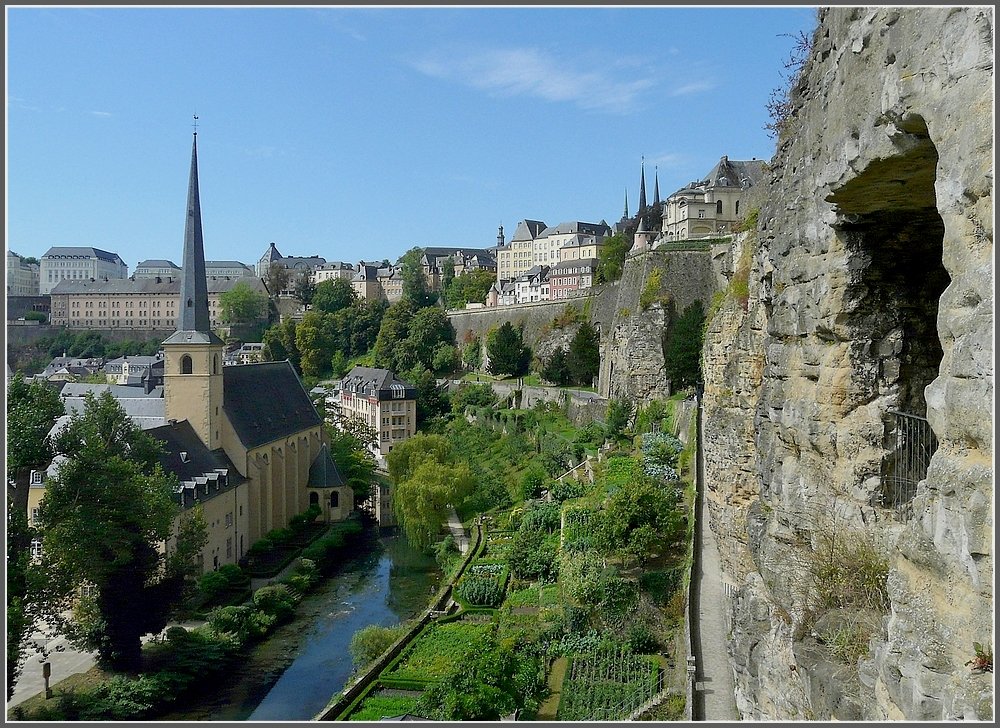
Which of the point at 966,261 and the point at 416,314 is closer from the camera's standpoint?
the point at 966,261

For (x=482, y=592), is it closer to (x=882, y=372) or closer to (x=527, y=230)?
(x=882, y=372)

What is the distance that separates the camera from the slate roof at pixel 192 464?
100ft

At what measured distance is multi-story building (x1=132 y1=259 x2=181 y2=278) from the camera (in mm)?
98100

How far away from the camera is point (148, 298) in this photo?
89125 millimetres

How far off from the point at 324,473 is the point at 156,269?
6757cm

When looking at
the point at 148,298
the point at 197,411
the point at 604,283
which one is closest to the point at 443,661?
the point at 197,411

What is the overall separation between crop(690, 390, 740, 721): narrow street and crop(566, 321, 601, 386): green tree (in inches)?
1168

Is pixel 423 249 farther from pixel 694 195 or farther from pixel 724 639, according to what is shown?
pixel 724 639

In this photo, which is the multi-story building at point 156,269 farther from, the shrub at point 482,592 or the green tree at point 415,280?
the shrub at point 482,592

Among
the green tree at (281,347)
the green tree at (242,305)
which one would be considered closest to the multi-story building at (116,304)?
the green tree at (242,305)

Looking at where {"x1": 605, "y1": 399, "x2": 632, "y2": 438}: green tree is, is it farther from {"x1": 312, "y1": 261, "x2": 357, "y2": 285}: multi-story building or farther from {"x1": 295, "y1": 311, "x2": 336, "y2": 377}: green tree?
{"x1": 312, "y1": 261, "x2": 357, "y2": 285}: multi-story building

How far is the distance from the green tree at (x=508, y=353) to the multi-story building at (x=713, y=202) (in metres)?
14.1

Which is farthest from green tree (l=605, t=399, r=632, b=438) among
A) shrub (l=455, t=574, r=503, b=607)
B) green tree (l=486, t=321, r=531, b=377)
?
green tree (l=486, t=321, r=531, b=377)

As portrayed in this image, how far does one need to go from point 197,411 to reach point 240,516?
5.26 metres
